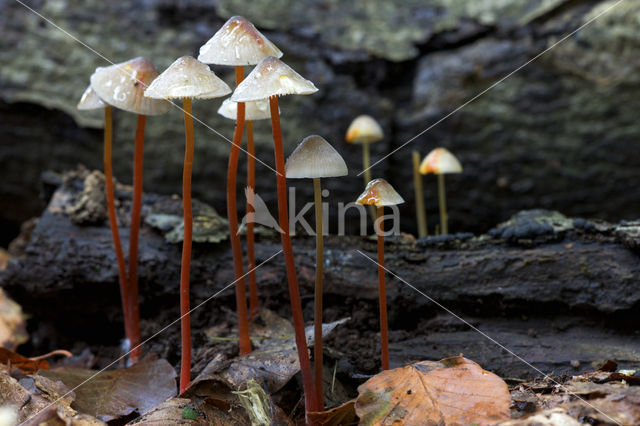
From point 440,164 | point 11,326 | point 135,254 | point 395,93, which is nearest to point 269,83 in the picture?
point 135,254

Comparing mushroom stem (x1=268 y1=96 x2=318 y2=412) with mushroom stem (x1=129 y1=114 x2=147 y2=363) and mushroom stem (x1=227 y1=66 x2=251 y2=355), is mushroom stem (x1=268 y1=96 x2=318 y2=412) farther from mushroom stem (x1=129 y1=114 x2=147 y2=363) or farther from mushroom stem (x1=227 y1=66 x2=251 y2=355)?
mushroom stem (x1=129 y1=114 x2=147 y2=363)

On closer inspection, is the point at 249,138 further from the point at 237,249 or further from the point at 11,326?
the point at 11,326

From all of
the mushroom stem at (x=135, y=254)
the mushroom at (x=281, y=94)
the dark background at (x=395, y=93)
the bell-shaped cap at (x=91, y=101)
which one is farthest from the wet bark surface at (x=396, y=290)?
the dark background at (x=395, y=93)

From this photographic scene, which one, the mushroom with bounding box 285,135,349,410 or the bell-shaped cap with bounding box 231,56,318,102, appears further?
the mushroom with bounding box 285,135,349,410

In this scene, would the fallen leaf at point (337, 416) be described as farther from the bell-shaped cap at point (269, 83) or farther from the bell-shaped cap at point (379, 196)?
the bell-shaped cap at point (269, 83)

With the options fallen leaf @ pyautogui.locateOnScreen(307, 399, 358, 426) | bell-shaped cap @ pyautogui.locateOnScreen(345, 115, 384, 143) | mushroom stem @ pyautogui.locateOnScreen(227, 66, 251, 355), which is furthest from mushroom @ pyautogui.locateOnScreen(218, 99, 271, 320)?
bell-shaped cap @ pyautogui.locateOnScreen(345, 115, 384, 143)

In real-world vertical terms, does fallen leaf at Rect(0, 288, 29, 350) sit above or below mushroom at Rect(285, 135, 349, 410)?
below

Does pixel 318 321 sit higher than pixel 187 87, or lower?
lower

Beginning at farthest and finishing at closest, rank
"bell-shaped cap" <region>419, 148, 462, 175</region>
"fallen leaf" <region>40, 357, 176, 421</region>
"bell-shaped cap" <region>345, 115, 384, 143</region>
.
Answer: "bell-shaped cap" <region>345, 115, 384, 143</region> < "bell-shaped cap" <region>419, 148, 462, 175</region> < "fallen leaf" <region>40, 357, 176, 421</region>
